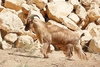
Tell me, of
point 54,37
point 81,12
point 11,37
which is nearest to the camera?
point 54,37

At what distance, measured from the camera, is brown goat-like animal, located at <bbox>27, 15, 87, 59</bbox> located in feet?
31.7

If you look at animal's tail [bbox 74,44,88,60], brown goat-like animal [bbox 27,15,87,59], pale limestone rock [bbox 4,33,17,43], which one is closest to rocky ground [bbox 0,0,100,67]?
pale limestone rock [bbox 4,33,17,43]

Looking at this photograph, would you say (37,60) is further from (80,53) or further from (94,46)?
(94,46)

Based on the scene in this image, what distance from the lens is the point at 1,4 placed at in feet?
42.9

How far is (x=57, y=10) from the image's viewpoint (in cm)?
1268

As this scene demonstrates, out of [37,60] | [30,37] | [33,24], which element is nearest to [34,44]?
[30,37]

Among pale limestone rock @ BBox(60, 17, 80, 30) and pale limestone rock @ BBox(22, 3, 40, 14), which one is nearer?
pale limestone rock @ BBox(22, 3, 40, 14)

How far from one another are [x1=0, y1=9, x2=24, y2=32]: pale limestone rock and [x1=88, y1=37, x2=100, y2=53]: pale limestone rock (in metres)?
2.71

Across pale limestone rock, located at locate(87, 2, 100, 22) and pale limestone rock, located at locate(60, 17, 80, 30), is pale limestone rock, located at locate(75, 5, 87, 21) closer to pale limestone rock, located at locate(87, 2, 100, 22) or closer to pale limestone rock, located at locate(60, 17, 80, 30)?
pale limestone rock, located at locate(87, 2, 100, 22)

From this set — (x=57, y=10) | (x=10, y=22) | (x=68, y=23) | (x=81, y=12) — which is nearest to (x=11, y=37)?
(x=10, y=22)

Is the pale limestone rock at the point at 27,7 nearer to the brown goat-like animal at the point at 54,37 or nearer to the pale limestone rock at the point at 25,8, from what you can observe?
the pale limestone rock at the point at 25,8

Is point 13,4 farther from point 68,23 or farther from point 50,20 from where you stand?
point 68,23

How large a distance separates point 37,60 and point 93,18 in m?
5.37

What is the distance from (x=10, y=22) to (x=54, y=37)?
8.65 feet
